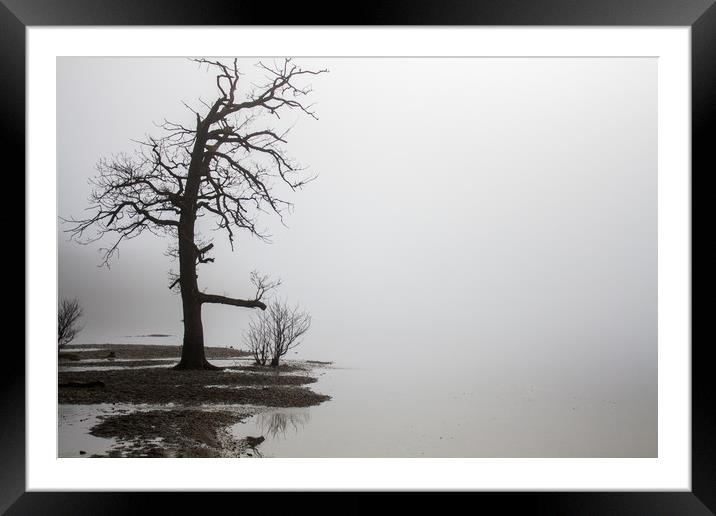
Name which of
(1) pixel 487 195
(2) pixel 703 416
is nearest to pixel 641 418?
(2) pixel 703 416

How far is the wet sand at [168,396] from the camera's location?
313 cm

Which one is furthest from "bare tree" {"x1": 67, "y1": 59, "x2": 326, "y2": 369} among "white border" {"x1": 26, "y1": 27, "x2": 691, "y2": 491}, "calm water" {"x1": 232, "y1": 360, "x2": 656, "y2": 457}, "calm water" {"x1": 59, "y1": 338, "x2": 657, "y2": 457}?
"calm water" {"x1": 232, "y1": 360, "x2": 656, "y2": 457}

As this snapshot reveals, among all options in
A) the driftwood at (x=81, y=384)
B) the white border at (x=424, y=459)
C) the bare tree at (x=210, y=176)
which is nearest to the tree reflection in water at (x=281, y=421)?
the white border at (x=424, y=459)

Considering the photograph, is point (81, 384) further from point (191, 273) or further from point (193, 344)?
point (191, 273)

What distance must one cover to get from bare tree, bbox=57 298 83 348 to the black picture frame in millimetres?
660

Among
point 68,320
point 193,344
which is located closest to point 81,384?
point 68,320

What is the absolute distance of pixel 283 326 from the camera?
325 centimetres

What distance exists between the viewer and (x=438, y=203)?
3330mm

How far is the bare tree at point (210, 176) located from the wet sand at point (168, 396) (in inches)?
8.1

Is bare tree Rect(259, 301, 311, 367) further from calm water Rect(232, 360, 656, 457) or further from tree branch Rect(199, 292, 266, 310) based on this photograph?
calm water Rect(232, 360, 656, 457)

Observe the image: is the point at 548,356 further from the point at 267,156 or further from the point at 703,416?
the point at 267,156

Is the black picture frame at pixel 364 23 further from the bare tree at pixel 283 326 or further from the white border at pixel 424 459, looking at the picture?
the bare tree at pixel 283 326

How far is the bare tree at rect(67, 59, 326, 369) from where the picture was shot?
3277mm

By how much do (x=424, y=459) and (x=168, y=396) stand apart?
147 cm
